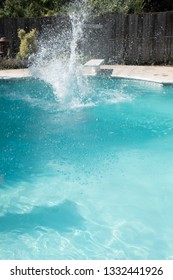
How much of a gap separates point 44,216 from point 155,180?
2204mm

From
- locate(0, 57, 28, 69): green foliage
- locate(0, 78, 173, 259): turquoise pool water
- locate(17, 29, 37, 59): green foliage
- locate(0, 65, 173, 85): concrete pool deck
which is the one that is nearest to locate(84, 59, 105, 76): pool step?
locate(0, 65, 173, 85): concrete pool deck

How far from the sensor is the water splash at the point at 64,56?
461 inches

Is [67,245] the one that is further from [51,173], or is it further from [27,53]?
[27,53]

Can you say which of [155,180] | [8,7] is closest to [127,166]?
[155,180]

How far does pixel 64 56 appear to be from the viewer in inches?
589

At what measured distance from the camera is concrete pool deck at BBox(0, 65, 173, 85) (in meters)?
12.1

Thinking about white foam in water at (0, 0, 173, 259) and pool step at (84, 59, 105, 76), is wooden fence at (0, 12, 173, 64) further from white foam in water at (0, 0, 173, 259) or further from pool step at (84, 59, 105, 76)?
white foam in water at (0, 0, 173, 259)

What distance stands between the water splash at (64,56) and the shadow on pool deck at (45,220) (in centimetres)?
629

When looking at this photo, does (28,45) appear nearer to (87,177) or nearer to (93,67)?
(93,67)

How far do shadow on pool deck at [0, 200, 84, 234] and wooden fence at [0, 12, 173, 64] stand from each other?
1073 centimetres

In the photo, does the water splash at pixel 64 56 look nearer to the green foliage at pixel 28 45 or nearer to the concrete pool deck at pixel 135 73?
the green foliage at pixel 28 45

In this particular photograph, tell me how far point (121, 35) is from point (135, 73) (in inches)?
112

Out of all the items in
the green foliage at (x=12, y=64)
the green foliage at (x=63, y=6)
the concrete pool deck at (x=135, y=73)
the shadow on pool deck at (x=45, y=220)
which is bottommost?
the shadow on pool deck at (x=45, y=220)

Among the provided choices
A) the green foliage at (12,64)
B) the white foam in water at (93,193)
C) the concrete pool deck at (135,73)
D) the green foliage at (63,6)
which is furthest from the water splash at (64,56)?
the white foam in water at (93,193)
